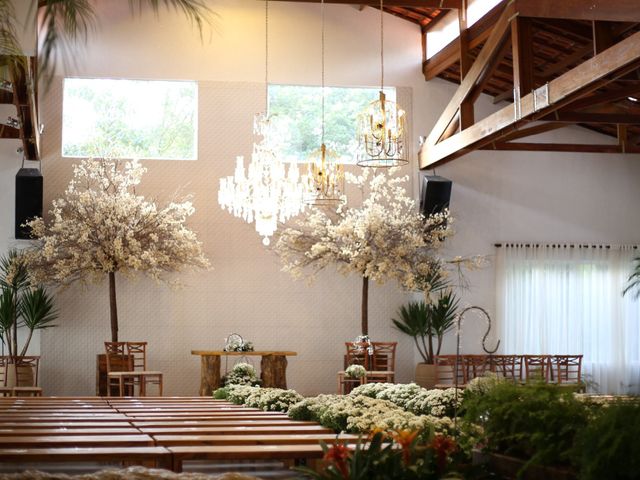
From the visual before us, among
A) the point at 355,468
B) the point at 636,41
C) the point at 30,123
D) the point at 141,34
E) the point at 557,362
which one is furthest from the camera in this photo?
the point at 141,34

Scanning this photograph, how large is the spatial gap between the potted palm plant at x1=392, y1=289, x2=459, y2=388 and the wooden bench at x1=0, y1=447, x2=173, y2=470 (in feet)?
31.5

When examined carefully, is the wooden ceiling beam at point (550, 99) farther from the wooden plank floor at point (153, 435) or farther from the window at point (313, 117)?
the wooden plank floor at point (153, 435)

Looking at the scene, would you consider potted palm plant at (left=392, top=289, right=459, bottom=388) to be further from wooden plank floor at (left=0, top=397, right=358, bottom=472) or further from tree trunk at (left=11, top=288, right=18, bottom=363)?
wooden plank floor at (left=0, top=397, right=358, bottom=472)

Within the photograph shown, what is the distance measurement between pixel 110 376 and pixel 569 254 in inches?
298

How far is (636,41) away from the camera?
8.34 meters

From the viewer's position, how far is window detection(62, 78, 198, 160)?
48.2 feet

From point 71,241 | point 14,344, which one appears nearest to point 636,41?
point 71,241

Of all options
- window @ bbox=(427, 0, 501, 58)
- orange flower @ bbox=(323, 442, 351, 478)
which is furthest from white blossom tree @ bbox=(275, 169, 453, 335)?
orange flower @ bbox=(323, 442, 351, 478)

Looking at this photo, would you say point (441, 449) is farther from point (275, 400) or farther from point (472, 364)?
point (472, 364)

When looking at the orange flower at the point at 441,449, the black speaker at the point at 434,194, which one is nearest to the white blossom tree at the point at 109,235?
the black speaker at the point at 434,194

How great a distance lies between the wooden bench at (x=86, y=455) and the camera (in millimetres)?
4891

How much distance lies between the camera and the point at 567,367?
555 inches

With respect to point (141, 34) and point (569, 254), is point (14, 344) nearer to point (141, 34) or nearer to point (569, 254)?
point (141, 34)

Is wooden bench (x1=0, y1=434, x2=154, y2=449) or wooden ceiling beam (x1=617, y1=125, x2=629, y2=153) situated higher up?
wooden ceiling beam (x1=617, y1=125, x2=629, y2=153)
